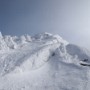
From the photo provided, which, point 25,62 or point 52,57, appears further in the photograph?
point 52,57

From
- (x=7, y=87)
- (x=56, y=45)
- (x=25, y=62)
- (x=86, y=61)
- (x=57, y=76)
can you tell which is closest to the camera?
(x=7, y=87)

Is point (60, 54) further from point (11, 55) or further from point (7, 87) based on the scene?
point (7, 87)

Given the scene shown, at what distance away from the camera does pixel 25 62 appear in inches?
1013

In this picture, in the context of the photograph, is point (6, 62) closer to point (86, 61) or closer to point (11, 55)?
point (11, 55)

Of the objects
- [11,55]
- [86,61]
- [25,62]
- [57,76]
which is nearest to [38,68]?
[25,62]

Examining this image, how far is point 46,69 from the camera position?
24812mm

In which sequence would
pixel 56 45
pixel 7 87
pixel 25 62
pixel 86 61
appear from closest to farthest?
pixel 7 87 → pixel 25 62 → pixel 86 61 → pixel 56 45

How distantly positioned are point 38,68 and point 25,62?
2.24m

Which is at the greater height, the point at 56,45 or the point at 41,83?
the point at 56,45

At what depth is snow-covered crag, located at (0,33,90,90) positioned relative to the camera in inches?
786

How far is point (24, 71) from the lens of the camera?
79.3 ft

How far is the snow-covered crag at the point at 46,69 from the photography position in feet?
65.5

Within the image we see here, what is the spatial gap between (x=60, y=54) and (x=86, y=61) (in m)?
4.57

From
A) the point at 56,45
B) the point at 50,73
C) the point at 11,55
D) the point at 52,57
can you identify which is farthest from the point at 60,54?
the point at 11,55
